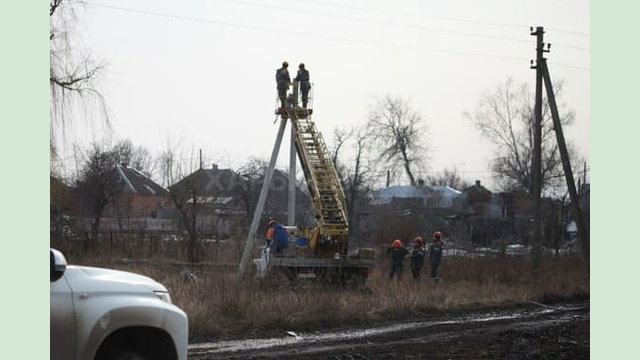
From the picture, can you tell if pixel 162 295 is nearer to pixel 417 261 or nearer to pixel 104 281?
pixel 104 281

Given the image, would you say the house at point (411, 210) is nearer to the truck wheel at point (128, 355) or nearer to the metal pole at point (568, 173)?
the metal pole at point (568, 173)

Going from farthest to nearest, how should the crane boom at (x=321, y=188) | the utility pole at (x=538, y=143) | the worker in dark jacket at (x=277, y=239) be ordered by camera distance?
1. the utility pole at (x=538, y=143)
2. the crane boom at (x=321, y=188)
3. the worker in dark jacket at (x=277, y=239)

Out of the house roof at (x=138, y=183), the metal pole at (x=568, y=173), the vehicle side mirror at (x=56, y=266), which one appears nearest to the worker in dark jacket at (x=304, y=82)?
the metal pole at (x=568, y=173)

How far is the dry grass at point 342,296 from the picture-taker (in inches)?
571

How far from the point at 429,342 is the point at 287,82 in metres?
13.6

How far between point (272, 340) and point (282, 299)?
9.79 ft

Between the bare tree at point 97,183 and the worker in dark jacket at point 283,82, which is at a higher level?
the worker in dark jacket at point 283,82

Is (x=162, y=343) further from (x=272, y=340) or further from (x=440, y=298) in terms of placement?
(x=440, y=298)

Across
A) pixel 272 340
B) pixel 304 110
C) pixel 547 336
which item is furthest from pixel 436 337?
pixel 304 110

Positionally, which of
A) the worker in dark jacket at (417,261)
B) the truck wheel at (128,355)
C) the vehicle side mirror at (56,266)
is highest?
the vehicle side mirror at (56,266)

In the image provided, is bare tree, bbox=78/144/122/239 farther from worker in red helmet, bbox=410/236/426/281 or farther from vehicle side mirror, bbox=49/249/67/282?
vehicle side mirror, bbox=49/249/67/282

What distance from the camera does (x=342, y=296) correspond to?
58.2ft

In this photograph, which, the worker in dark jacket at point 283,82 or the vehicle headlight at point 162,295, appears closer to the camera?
the vehicle headlight at point 162,295

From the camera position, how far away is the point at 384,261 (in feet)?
107
